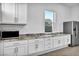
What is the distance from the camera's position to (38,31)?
13.5ft

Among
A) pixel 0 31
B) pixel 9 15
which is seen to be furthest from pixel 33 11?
pixel 0 31

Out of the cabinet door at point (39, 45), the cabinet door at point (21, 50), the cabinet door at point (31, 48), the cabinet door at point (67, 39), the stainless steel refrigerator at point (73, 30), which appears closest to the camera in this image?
the cabinet door at point (21, 50)

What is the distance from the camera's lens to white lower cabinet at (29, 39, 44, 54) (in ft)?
10.2

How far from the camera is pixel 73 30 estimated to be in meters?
5.23

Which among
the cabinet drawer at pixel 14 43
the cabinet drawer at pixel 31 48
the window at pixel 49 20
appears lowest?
the cabinet drawer at pixel 31 48

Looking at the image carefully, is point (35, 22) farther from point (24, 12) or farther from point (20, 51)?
point (20, 51)

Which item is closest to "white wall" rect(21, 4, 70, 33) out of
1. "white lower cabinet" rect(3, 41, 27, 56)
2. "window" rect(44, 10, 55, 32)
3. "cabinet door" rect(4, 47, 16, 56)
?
"window" rect(44, 10, 55, 32)

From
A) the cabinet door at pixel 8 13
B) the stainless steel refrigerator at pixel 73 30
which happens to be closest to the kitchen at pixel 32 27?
the cabinet door at pixel 8 13

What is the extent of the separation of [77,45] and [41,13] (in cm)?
246

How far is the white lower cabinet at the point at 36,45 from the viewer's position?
3.12 meters

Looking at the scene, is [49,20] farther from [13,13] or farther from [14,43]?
[14,43]

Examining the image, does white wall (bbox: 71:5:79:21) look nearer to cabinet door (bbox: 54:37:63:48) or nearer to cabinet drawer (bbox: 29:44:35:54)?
cabinet door (bbox: 54:37:63:48)

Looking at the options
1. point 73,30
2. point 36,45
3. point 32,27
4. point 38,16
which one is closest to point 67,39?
point 73,30

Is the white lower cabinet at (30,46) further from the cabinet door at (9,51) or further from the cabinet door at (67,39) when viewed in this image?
the cabinet door at (67,39)
